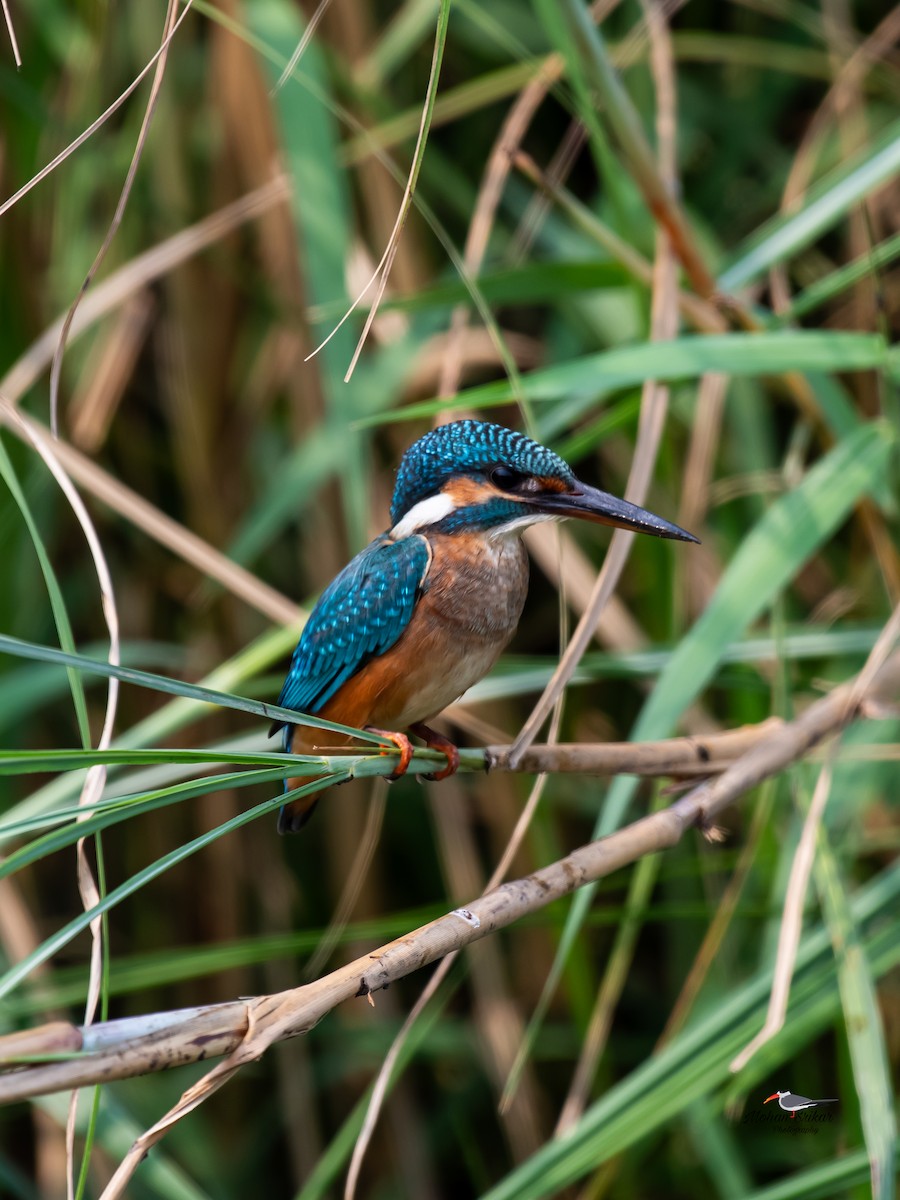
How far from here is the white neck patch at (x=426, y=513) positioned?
5.32 ft

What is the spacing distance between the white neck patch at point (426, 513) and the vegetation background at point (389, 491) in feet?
0.69

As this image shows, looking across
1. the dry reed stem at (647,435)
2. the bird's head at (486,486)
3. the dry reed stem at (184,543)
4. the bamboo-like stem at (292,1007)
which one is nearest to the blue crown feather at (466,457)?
the bird's head at (486,486)

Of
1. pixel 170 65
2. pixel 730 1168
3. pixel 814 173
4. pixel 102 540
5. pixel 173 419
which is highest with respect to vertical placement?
pixel 170 65

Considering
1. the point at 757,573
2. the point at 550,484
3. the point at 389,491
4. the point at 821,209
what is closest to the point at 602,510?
the point at 550,484

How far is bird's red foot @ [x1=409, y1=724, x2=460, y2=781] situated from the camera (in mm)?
1381

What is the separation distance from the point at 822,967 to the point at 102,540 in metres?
1.61

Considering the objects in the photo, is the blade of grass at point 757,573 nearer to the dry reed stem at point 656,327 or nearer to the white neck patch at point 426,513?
the dry reed stem at point 656,327

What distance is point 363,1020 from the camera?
2.54m

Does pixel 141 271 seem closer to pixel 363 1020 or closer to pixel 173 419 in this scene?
pixel 173 419

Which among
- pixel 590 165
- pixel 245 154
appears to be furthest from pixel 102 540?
pixel 590 165

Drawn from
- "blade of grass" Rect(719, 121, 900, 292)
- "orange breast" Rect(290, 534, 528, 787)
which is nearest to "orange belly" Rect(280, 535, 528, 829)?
"orange breast" Rect(290, 534, 528, 787)

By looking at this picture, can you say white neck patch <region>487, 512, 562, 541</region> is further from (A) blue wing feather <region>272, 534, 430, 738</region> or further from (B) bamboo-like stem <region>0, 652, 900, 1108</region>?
(B) bamboo-like stem <region>0, 652, 900, 1108</region>

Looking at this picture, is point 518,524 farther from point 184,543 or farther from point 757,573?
point 184,543

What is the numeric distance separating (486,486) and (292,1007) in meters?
0.85
